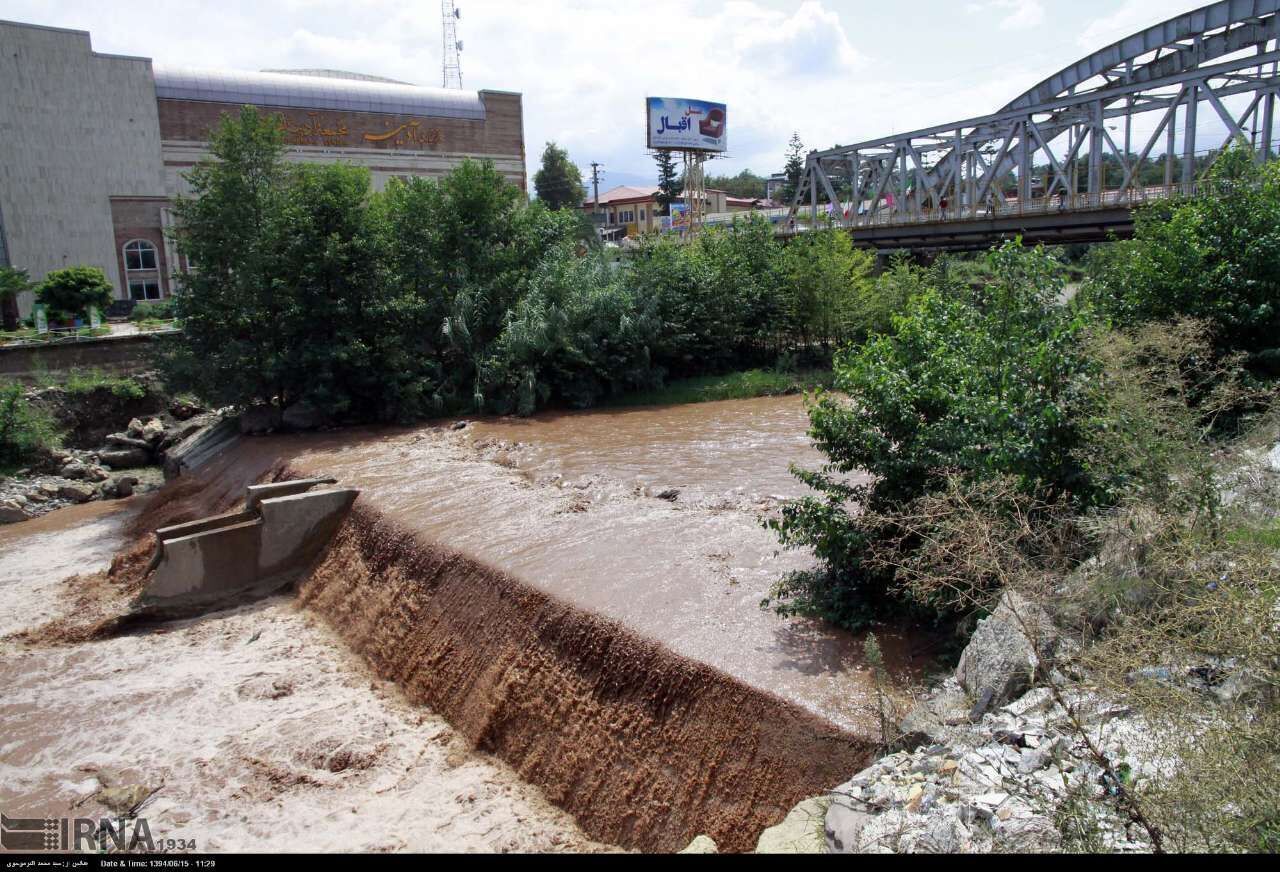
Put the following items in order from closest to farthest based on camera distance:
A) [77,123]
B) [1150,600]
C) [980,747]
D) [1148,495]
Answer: [980,747] → [1150,600] → [1148,495] → [77,123]

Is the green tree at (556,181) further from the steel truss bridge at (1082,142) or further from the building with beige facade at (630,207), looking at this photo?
the steel truss bridge at (1082,142)

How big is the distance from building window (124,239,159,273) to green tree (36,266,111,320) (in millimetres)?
9165

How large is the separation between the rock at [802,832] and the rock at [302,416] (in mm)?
17255

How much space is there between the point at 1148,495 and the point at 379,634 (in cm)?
918

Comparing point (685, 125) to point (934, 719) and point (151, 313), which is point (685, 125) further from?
point (934, 719)

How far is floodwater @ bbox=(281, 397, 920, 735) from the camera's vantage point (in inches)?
312

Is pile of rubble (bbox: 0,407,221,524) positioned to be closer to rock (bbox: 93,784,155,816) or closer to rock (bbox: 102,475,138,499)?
rock (bbox: 102,475,138,499)

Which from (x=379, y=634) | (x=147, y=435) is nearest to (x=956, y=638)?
(x=379, y=634)

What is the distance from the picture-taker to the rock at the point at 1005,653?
595cm

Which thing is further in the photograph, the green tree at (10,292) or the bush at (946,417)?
the green tree at (10,292)

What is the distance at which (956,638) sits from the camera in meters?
7.50

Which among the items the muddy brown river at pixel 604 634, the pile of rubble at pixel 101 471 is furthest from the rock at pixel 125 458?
the muddy brown river at pixel 604 634

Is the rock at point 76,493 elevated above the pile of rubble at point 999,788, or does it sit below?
below

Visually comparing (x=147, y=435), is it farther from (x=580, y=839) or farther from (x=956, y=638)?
(x=956, y=638)
